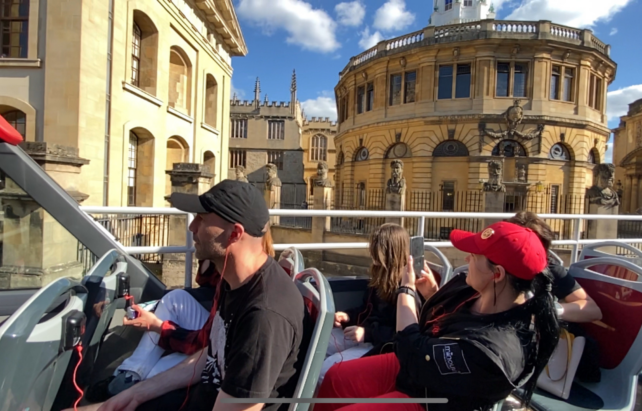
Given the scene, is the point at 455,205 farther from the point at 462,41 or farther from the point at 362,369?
the point at 362,369

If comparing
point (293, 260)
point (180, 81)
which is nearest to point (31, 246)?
point (293, 260)

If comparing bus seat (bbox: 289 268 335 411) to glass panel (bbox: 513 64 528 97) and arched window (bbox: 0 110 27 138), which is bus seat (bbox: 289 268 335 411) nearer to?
arched window (bbox: 0 110 27 138)

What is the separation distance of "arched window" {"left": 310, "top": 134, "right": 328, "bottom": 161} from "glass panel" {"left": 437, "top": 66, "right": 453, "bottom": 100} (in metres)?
33.7

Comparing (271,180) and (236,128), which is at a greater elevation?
(236,128)

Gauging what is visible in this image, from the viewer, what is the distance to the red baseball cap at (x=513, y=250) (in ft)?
5.97

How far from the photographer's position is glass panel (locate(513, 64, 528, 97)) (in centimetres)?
2711

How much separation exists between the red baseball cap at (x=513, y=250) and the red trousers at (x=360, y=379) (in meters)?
0.89

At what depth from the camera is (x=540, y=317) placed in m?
1.82

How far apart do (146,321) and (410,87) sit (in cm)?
3029

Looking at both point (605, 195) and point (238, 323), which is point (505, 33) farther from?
point (238, 323)

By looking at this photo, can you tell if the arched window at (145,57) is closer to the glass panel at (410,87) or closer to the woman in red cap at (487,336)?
the woman in red cap at (487,336)

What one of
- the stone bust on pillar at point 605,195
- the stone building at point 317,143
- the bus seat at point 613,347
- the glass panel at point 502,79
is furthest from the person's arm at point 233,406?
the stone building at point 317,143

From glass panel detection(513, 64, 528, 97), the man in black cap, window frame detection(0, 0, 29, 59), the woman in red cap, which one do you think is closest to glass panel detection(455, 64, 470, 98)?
glass panel detection(513, 64, 528, 97)

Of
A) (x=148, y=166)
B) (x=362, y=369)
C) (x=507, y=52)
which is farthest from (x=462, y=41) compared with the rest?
(x=362, y=369)
